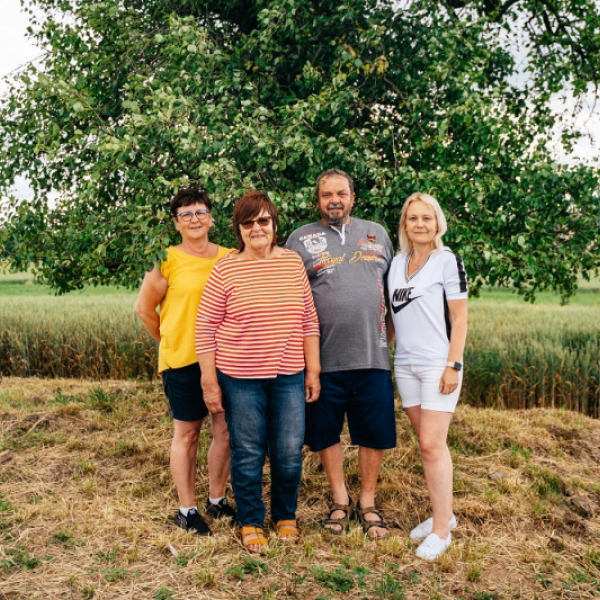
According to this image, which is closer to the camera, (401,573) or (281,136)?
(401,573)

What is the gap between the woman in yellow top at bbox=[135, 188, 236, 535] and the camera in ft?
14.9

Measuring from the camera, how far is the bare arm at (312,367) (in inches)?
177

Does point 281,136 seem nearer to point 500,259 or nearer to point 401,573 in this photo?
point 500,259

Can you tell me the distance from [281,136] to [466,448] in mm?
3896

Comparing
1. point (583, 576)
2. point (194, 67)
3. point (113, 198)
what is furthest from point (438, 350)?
point (113, 198)

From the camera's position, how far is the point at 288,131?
588 centimetres

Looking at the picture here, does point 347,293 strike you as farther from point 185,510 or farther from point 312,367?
point 185,510

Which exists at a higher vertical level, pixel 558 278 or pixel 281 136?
pixel 281 136

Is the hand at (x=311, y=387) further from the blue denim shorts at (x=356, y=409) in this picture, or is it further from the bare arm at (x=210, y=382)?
the bare arm at (x=210, y=382)

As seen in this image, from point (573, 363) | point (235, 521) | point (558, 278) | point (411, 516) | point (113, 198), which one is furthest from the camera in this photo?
point (573, 363)

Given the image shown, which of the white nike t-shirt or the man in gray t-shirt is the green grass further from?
the white nike t-shirt

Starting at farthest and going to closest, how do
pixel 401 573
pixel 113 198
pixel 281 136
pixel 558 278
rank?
pixel 113 198
pixel 558 278
pixel 281 136
pixel 401 573

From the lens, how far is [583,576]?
4289 millimetres

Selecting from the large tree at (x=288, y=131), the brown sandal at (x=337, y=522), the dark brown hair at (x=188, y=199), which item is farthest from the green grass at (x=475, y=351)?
the dark brown hair at (x=188, y=199)
